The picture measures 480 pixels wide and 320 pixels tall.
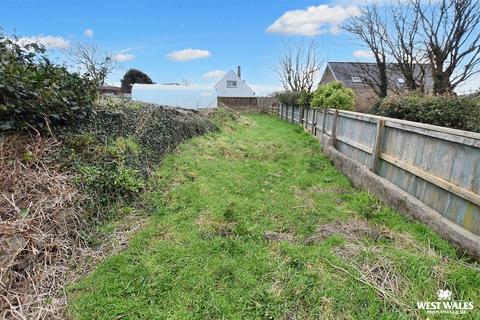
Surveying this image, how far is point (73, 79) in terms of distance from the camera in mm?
4465

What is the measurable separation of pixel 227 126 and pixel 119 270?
9.93m

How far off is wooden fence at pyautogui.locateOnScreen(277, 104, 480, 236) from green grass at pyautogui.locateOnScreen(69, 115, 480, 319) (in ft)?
1.15

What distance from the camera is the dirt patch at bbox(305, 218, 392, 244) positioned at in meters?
2.94

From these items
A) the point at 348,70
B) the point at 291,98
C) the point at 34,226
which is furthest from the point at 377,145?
the point at 348,70

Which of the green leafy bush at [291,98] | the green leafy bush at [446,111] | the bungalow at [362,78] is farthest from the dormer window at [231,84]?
the green leafy bush at [446,111]

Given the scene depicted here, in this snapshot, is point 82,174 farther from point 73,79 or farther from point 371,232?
point 371,232

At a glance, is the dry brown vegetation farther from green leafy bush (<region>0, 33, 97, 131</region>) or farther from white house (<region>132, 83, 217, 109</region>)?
white house (<region>132, 83, 217, 109</region>)

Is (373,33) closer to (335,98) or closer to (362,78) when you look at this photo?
(362,78)

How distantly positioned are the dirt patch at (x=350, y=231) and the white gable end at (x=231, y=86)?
108 ft

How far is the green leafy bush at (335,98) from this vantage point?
372 inches

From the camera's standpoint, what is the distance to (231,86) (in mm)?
35250

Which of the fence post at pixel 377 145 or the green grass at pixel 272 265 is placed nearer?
the green grass at pixel 272 265

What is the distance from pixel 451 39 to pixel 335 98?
21.7 feet

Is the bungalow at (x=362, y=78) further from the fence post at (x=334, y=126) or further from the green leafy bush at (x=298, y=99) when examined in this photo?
the fence post at (x=334, y=126)
